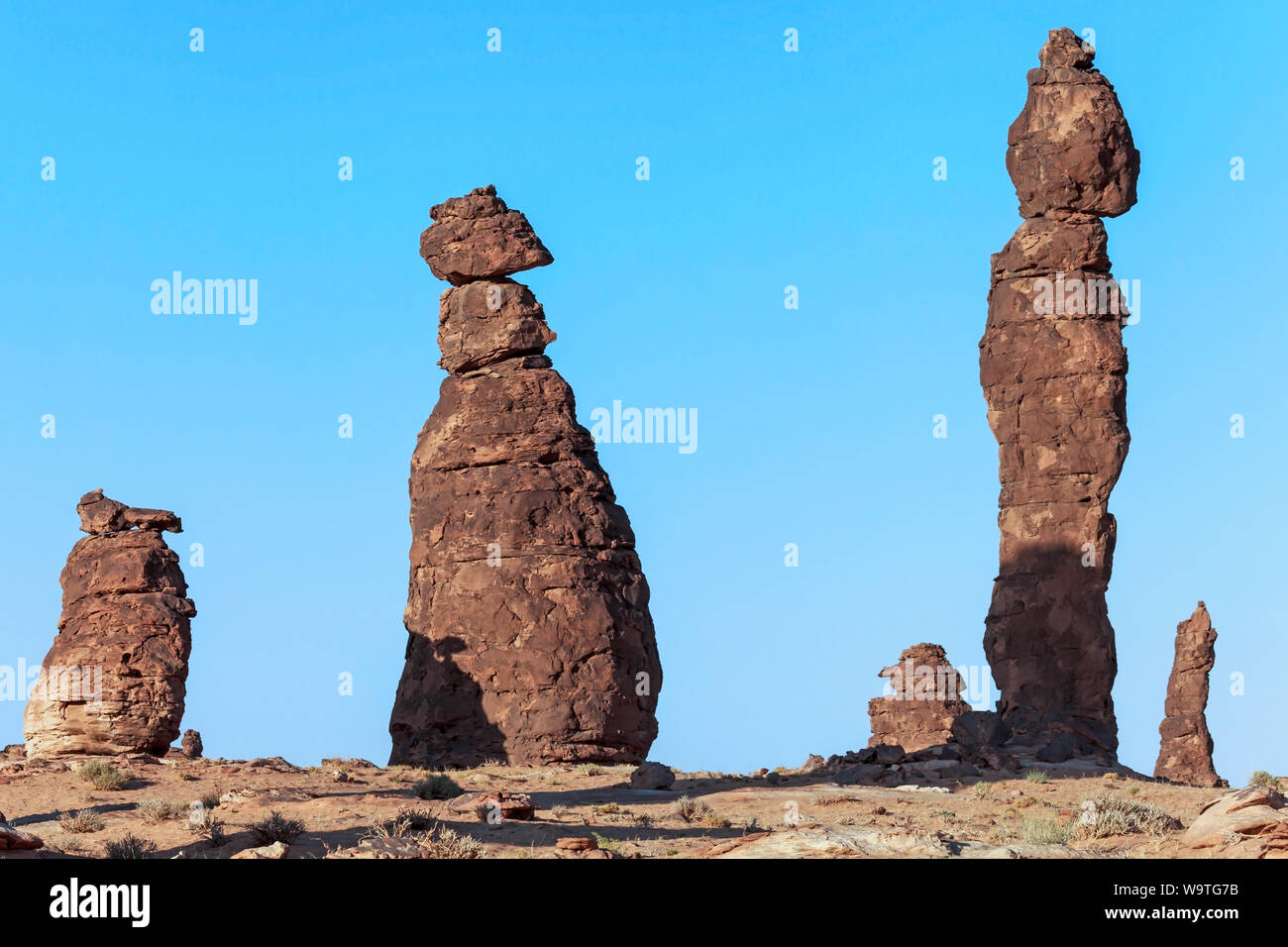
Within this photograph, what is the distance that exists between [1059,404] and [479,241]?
1405 cm

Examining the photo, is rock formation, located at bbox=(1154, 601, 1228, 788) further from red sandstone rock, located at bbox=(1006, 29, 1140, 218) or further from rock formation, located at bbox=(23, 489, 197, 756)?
rock formation, located at bbox=(23, 489, 197, 756)

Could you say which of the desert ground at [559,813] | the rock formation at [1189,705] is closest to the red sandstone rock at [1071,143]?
the desert ground at [559,813]

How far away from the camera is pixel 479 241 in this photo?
37.4 metres

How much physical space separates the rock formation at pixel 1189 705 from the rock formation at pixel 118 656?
126 ft

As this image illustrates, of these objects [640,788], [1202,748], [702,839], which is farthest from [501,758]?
[1202,748]

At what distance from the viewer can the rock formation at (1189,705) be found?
5794 centimetres

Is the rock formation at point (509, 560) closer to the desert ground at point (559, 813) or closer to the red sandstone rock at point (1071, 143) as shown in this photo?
the desert ground at point (559, 813)

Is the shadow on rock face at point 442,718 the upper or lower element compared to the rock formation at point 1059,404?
A: lower

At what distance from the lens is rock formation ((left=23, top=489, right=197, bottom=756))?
97.2 ft

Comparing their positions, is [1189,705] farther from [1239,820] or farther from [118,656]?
[1239,820]

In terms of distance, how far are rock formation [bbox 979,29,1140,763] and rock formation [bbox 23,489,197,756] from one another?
18205 millimetres

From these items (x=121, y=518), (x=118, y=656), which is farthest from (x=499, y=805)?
(x=121, y=518)

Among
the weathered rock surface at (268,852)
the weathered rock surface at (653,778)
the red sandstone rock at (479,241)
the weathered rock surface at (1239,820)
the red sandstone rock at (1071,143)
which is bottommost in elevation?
the weathered rock surface at (653,778)

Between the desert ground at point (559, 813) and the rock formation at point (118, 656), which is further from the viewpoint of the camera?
the rock formation at point (118, 656)
